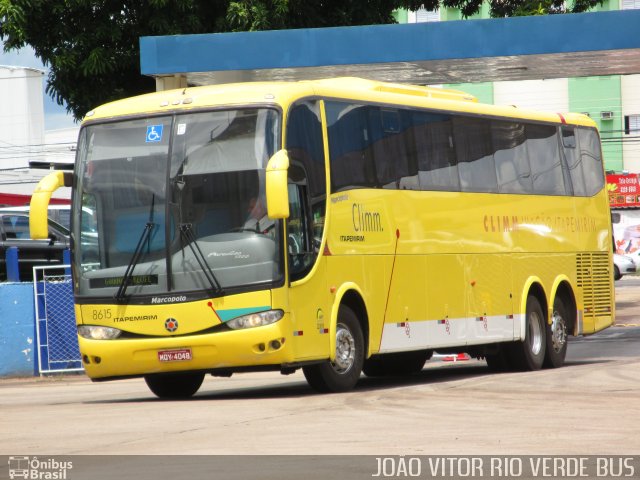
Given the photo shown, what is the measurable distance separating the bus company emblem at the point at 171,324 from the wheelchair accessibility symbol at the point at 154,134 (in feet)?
6.29

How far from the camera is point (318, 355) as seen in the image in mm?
15094

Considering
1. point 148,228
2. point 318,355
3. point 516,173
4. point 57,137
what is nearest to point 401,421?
point 318,355

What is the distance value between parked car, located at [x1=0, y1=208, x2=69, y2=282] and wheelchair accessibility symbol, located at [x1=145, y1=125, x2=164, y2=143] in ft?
40.8

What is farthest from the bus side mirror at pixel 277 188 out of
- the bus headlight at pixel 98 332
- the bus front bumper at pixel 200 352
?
the bus headlight at pixel 98 332

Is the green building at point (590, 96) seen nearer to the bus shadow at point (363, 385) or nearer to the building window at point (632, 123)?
the building window at point (632, 123)

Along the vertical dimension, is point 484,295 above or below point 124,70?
below

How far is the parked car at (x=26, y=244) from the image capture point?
27703mm

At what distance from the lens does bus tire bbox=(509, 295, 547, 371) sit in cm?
1994

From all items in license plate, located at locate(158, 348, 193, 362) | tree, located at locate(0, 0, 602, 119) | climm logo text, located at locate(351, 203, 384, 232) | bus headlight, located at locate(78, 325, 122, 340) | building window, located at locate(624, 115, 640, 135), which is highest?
tree, located at locate(0, 0, 602, 119)

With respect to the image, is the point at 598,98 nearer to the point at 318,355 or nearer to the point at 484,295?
the point at 484,295

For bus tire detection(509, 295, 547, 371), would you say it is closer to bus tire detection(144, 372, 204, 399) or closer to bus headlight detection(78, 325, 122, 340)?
bus tire detection(144, 372, 204, 399)

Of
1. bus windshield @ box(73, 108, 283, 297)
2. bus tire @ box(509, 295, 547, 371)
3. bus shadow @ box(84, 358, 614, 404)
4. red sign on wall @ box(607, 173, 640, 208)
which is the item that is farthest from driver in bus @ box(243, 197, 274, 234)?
red sign on wall @ box(607, 173, 640, 208)

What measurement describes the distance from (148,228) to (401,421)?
4.07 meters

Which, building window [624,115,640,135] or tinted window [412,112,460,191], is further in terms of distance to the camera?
building window [624,115,640,135]
